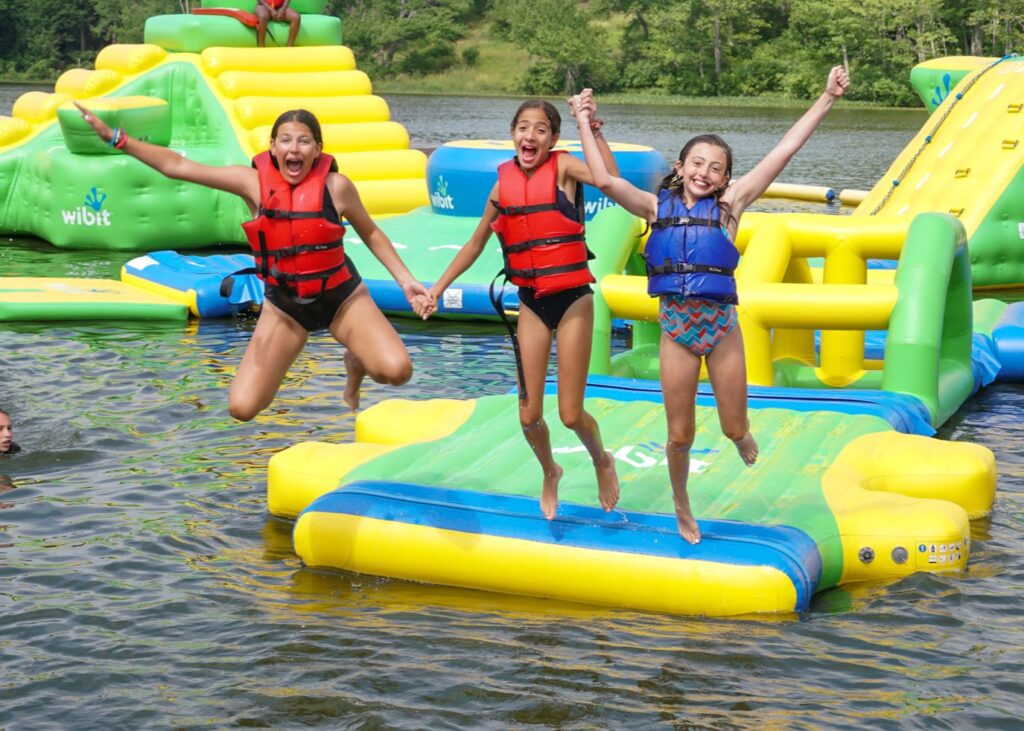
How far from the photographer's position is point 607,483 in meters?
6.46

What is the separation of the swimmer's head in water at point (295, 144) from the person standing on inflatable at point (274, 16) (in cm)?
1259

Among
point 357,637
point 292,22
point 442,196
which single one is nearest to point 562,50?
point 292,22

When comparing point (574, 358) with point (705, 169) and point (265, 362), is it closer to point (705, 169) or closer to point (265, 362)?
point (705, 169)

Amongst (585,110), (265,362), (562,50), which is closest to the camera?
(585,110)

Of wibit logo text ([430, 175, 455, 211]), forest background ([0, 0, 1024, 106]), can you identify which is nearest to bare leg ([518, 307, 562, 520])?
wibit logo text ([430, 175, 455, 211])

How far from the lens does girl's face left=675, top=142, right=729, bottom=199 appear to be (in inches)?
231

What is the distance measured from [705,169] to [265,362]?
6.75 ft

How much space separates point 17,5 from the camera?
6694cm

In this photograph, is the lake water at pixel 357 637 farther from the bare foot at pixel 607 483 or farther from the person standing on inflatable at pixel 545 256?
the person standing on inflatable at pixel 545 256

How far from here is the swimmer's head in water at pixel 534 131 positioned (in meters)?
6.08

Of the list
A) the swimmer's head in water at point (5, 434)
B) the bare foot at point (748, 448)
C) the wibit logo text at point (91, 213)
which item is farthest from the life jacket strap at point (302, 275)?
the wibit logo text at point (91, 213)

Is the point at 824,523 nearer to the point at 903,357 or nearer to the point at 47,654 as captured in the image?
the point at 903,357

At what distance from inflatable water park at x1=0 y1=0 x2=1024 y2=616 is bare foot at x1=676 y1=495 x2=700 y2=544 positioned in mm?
41

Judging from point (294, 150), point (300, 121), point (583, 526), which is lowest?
point (583, 526)
